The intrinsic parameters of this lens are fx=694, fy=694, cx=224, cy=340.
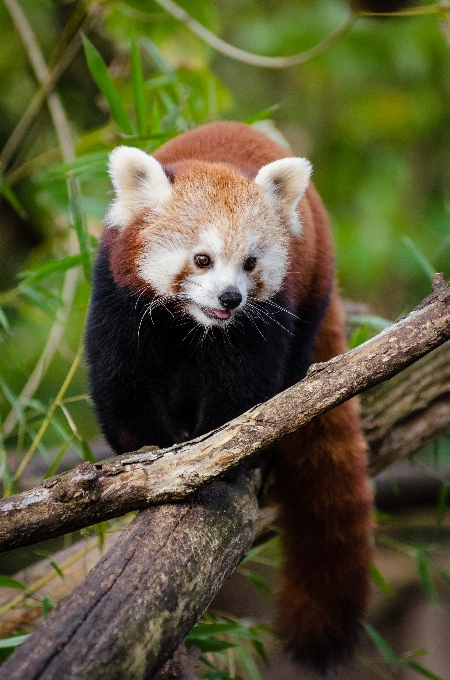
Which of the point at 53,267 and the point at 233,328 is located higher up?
the point at 53,267

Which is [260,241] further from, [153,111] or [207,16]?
[207,16]

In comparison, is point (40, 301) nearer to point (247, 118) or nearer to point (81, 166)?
point (81, 166)

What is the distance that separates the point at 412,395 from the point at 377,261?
6.41ft

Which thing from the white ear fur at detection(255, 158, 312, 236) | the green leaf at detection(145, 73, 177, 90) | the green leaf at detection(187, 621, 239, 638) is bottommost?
the green leaf at detection(187, 621, 239, 638)

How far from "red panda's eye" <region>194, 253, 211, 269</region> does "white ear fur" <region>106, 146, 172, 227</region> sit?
0.21 meters

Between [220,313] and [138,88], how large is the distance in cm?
110

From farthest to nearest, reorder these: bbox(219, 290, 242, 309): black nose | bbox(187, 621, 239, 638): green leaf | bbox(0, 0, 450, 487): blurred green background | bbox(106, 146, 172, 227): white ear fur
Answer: bbox(0, 0, 450, 487): blurred green background, bbox(187, 621, 239, 638): green leaf, bbox(106, 146, 172, 227): white ear fur, bbox(219, 290, 242, 309): black nose

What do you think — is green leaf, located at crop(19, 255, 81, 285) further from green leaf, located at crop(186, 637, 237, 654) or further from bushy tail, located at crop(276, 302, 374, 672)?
green leaf, located at crop(186, 637, 237, 654)

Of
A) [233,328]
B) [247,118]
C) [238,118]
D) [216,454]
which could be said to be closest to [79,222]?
[233,328]

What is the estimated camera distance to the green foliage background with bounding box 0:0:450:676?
342cm

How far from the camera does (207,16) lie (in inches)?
139

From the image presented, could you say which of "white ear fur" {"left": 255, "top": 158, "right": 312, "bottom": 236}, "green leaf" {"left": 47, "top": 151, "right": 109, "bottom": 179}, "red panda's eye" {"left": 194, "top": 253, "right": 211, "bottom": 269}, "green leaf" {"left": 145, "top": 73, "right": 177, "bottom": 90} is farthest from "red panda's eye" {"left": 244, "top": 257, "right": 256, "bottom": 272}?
"green leaf" {"left": 145, "top": 73, "right": 177, "bottom": 90}

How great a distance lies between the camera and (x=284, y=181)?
6.72ft

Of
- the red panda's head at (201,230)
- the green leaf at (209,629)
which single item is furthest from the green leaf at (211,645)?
the red panda's head at (201,230)
